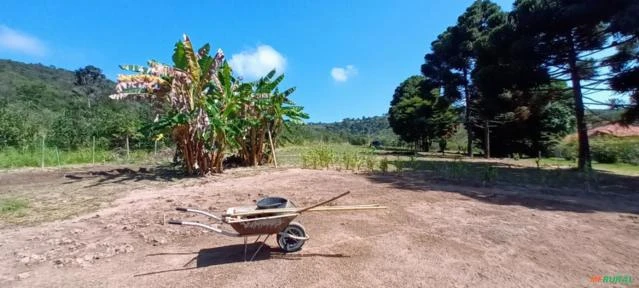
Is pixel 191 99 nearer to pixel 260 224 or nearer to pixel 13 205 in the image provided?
pixel 13 205

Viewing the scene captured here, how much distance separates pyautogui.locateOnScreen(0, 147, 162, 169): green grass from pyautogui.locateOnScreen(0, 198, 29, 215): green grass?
579cm

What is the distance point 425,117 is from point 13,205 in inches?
898

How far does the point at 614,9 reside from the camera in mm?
8711

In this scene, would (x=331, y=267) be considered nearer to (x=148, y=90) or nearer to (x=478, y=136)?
(x=148, y=90)

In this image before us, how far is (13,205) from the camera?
5.01 metres

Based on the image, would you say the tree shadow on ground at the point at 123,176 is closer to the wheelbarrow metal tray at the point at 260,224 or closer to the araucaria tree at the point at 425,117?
the wheelbarrow metal tray at the point at 260,224

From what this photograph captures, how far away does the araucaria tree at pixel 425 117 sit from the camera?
71.9ft

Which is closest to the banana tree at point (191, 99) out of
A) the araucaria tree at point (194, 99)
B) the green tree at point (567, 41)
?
the araucaria tree at point (194, 99)

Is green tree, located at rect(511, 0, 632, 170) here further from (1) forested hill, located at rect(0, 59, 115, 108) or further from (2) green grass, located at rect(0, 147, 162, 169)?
(1) forested hill, located at rect(0, 59, 115, 108)

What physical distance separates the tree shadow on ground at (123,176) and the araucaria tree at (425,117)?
16.6 meters

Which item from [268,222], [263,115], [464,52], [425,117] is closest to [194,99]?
[263,115]

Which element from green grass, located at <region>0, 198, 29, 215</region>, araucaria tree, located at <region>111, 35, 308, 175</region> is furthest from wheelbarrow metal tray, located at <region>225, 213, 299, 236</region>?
araucaria tree, located at <region>111, 35, 308, 175</region>

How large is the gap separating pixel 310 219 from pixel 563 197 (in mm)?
4508

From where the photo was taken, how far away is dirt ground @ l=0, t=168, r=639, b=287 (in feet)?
8.93
